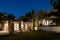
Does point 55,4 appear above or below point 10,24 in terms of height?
above

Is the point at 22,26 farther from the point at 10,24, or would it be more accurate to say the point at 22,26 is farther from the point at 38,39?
the point at 38,39

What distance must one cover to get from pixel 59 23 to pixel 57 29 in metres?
2.18

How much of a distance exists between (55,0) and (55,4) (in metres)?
1.00

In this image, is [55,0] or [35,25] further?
[35,25]

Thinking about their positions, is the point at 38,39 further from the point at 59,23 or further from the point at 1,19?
the point at 1,19

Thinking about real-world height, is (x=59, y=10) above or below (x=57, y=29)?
above

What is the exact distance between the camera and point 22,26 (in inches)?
1591

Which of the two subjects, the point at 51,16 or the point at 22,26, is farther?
the point at 22,26

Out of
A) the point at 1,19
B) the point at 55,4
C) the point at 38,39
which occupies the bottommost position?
the point at 38,39

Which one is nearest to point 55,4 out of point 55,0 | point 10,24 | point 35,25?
point 55,0

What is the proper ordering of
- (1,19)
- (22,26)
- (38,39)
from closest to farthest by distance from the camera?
(38,39) < (1,19) < (22,26)

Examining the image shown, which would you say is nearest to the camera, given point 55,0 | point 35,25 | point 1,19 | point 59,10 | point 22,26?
point 59,10

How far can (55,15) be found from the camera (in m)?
28.2

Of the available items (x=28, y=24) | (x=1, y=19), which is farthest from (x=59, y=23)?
(x=1, y=19)
